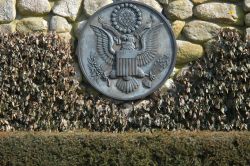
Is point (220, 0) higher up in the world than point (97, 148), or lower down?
higher up

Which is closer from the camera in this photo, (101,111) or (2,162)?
(2,162)

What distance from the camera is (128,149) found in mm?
5281

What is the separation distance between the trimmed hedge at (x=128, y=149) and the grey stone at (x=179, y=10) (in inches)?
57.8

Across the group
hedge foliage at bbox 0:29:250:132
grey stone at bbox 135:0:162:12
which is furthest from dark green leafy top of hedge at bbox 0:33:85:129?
grey stone at bbox 135:0:162:12

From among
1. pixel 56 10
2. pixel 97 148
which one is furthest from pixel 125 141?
pixel 56 10

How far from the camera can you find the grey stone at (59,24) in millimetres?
6285

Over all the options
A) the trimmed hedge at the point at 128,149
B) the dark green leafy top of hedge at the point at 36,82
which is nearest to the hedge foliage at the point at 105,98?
the dark green leafy top of hedge at the point at 36,82

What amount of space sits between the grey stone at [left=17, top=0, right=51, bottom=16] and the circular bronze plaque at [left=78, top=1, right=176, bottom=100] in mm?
510

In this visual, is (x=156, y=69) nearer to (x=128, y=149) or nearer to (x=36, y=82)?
(x=128, y=149)

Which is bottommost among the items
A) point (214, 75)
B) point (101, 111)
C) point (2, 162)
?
point (2, 162)

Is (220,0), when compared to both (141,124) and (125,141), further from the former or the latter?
(125,141)

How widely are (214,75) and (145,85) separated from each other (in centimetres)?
74

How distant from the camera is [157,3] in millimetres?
6270

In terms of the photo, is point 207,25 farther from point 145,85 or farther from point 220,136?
point 220,136
